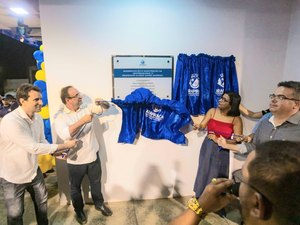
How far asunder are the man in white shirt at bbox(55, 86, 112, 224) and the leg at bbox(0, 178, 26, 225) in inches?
21.5

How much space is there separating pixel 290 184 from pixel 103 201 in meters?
2.46

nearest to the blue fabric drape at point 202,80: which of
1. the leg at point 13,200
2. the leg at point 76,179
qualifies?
the leg at point 76,179

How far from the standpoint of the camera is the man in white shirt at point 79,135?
2267mm

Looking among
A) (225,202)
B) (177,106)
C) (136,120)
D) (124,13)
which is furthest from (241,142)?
(124,13)

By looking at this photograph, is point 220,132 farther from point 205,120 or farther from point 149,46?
point 149,46

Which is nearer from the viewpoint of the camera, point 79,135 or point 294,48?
point 79,135

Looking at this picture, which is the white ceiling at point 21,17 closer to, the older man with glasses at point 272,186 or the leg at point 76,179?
the leg at point 76,179

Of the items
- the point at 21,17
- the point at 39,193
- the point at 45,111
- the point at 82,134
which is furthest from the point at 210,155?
the point at 21,17

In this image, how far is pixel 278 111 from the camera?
193cm

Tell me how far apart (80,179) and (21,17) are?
3309mm

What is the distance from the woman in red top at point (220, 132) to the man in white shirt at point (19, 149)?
5.17 ft

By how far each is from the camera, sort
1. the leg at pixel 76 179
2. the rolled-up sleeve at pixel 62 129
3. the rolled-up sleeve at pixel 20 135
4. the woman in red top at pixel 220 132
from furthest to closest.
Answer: the woman in red top at pixel 220 132, the leg at pixel 76 179, the rolled-up sleeve at pixel 62 129, the rolled-up sleeve at pixel 20 135

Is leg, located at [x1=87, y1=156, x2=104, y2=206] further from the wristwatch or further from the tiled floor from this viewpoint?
the wristwatch

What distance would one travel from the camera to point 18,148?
74.4 inches
